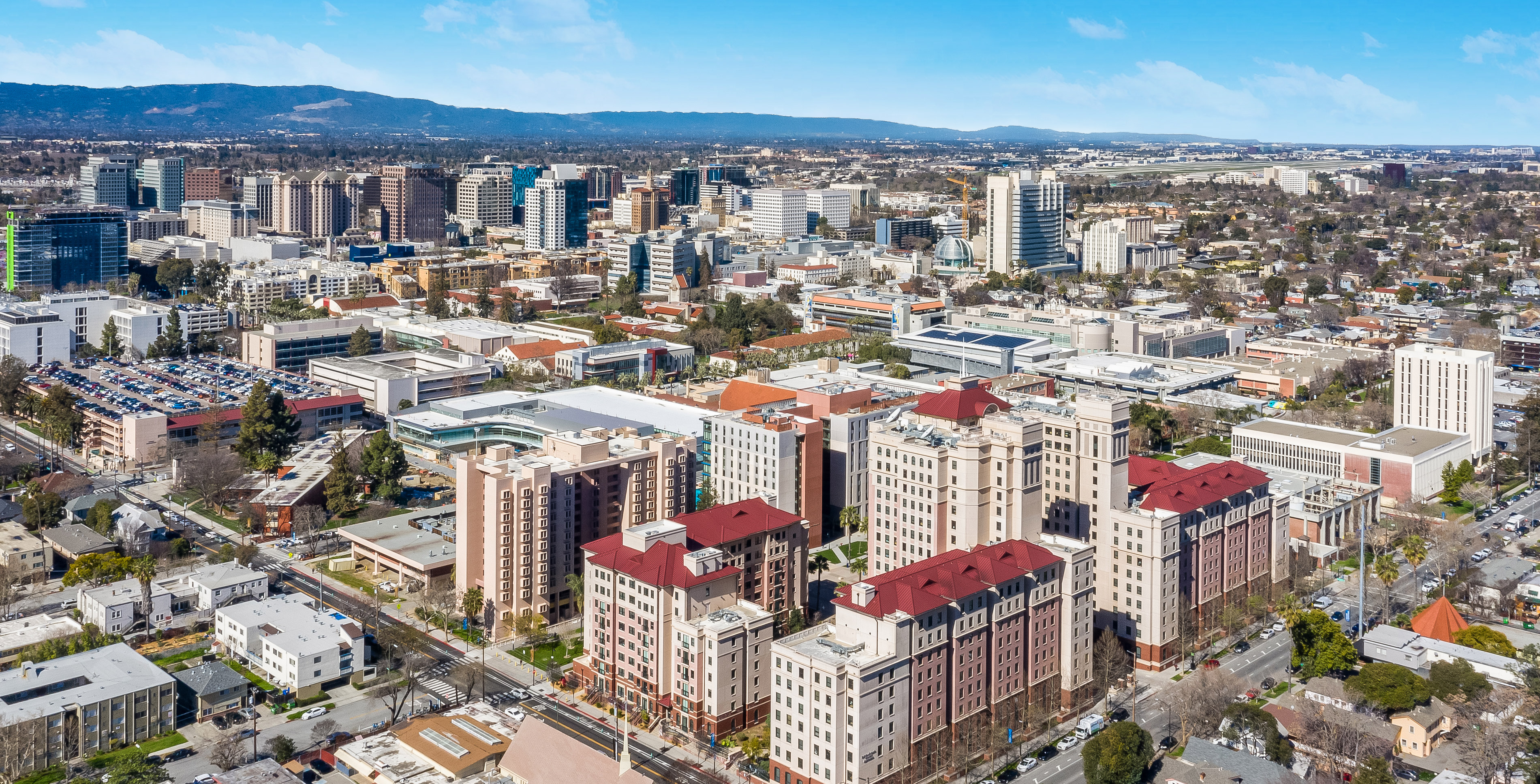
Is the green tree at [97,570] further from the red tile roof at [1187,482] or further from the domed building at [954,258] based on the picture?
the domed building at [954,258]

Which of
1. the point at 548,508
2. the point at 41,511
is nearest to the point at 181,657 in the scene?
the point at 548,508

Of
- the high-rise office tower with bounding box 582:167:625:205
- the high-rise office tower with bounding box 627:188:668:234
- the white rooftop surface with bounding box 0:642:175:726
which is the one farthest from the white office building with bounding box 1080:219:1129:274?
the white rooftop surface with bounding box 0:642:175:726

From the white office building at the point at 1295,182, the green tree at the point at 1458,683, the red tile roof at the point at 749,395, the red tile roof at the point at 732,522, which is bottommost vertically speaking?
the green tree at the point at 1458,683

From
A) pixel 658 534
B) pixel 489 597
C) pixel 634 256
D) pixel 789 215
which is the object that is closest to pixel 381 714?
pixel 489 597

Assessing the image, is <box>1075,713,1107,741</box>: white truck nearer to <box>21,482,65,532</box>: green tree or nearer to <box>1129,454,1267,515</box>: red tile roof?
<box>1129,454,1267,515</box>: red tile roof

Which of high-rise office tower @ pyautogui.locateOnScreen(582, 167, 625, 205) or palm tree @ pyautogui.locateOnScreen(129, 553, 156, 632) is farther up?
high-rise office tower @ pyautogui.locateOnScreen(582, 167, 625, 205)

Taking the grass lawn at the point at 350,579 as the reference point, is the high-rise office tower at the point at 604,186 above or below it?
above

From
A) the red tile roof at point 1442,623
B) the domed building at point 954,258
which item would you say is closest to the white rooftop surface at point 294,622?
the red tile roof at point 1442,623
